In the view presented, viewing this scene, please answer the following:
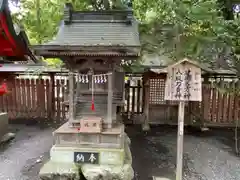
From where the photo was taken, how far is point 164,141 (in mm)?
7621

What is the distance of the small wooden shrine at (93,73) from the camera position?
4891mm

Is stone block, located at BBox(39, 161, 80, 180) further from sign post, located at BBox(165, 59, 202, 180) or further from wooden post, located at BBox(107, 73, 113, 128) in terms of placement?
sign post, located at BBox(165, 59, 202, 180)

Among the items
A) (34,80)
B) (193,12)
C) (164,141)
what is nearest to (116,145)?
(164,141)

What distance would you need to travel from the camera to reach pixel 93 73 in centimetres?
554

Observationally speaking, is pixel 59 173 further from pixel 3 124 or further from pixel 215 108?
pixel 215 108

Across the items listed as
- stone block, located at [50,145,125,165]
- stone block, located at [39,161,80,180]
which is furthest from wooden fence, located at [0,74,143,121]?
stone block, located at [39,161,80,180]

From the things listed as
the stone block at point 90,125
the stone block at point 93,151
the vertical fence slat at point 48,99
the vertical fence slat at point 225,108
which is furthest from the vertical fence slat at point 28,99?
the vertical fence slat at point 225,108

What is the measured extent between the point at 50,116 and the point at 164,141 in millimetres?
5645

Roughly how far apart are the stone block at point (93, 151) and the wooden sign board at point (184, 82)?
1879 millimetres

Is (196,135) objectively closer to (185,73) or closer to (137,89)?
(137,89)

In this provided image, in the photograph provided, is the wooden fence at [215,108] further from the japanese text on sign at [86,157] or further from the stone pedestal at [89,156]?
the japanese text on sign at [86,157]

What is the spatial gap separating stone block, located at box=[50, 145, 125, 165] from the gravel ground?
71cm

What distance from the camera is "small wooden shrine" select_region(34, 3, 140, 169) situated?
4.89 metres

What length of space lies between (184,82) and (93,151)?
2691mm
